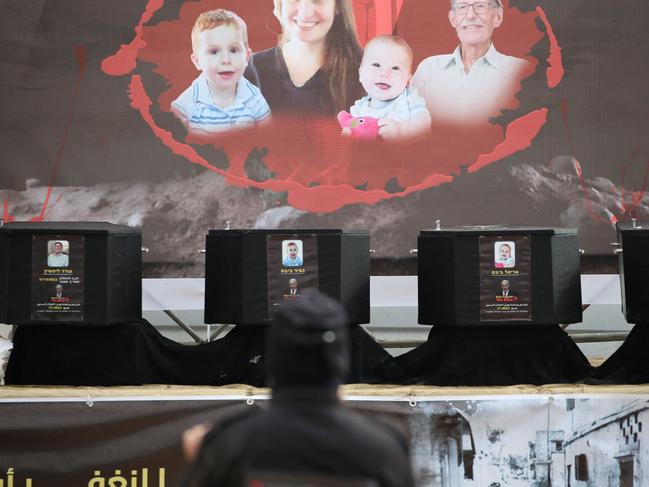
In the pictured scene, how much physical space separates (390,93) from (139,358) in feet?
7.61

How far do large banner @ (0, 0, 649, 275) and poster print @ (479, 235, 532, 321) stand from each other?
143 cm

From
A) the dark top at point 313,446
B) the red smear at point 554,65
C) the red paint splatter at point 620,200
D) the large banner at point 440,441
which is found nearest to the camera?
the dark top at point 313,446

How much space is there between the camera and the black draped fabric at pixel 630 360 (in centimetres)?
500

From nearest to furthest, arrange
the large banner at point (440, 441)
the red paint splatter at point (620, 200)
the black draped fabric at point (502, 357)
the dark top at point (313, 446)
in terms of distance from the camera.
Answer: the dark top at point (313, 446) < the large banner at point (440, 441) < the black draped fabric at point (502, 357) < the red paint splatter at point (620, 200)

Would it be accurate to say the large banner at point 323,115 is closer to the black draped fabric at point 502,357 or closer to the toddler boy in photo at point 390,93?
the toddler boy in photo at point 390,93

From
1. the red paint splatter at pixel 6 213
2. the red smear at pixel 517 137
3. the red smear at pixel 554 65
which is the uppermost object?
the red smear at pixel 554 65

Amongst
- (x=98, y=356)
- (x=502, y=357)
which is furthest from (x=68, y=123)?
(x=502, y=357)

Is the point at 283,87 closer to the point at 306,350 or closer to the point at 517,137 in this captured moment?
the point at 517,137

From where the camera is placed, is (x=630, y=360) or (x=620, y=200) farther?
(x=620, y=200)

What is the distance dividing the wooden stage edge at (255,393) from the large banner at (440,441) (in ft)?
0.07

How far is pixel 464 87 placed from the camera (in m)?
6.45

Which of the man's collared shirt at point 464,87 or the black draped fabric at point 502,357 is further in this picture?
the man's collared shirt at point 464,87

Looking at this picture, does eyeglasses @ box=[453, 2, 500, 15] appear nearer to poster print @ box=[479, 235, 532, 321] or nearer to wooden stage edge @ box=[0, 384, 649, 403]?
poster print @ box=[479, 235, 532, 321]

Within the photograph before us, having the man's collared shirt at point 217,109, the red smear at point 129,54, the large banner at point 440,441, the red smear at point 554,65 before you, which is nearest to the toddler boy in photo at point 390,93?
the man's collared shirt at point 217,109
